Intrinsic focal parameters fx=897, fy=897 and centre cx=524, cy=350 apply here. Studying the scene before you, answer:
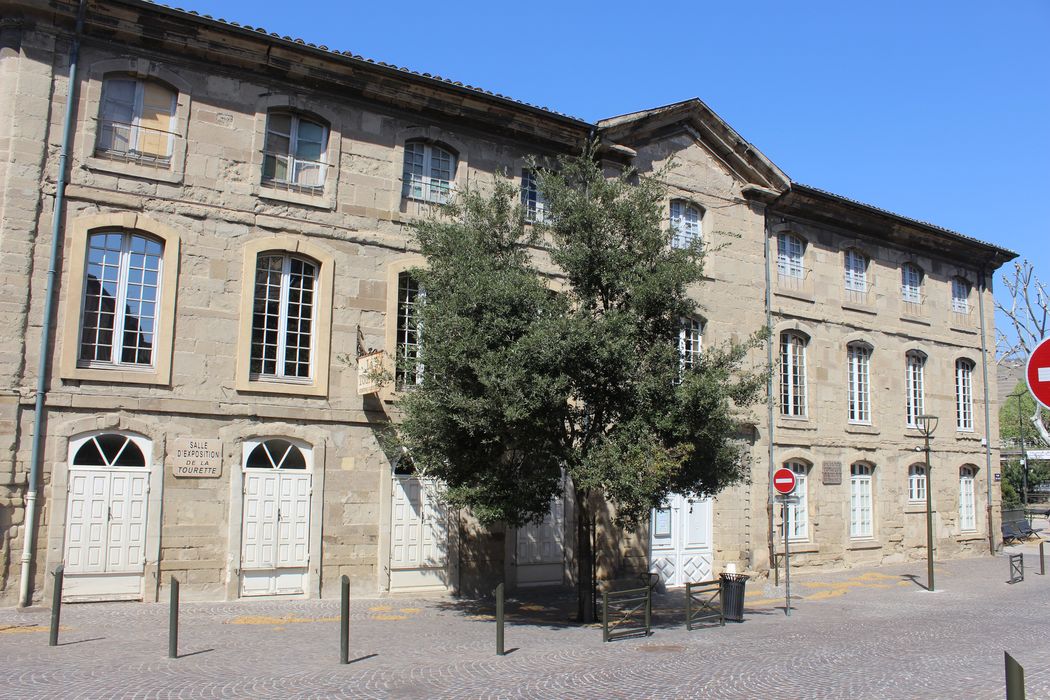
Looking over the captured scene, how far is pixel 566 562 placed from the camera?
1691 cm

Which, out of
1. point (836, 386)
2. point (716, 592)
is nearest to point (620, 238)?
point (716, 592)

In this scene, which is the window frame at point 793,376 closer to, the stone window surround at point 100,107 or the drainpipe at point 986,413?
the drainpipe at point 986,413

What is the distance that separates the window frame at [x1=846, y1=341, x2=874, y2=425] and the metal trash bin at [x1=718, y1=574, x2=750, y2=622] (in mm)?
10233

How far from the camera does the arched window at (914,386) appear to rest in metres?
23.5

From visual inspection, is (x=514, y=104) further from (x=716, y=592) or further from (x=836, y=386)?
(x=836, y=386)

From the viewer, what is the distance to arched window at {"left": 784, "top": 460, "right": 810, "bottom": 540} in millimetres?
20625

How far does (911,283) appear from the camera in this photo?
24.2 m

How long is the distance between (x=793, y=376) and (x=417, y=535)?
34.2 feet

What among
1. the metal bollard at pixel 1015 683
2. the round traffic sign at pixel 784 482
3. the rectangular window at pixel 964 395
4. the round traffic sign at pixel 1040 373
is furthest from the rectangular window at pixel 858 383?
the metal bollard at pixel 1015 683

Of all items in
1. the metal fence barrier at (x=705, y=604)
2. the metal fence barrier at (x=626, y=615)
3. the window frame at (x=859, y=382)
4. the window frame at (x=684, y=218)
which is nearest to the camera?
the metal fence barrier at (x=626, y=615)

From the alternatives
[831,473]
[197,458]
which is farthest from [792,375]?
[197,458]

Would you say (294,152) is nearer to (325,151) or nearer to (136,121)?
(325,151)

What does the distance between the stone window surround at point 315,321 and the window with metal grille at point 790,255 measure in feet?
36.8

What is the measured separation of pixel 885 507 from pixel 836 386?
11.2 ft
